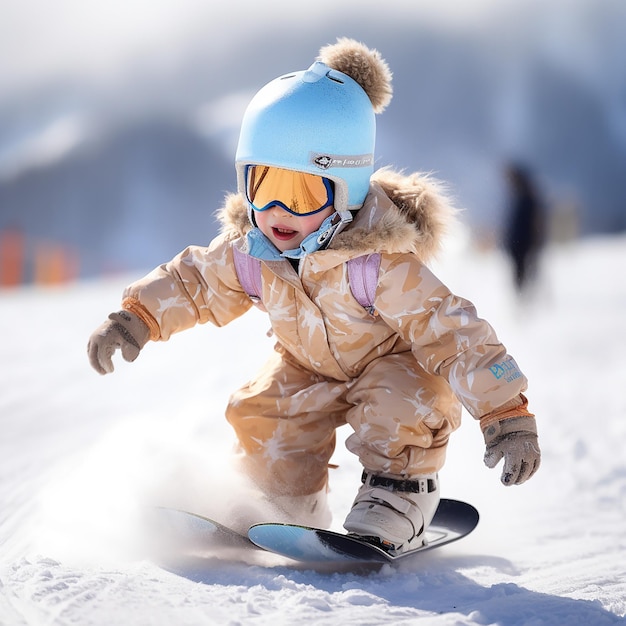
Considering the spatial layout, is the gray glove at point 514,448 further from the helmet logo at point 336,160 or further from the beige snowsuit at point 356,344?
the helmet logo at point 336,160

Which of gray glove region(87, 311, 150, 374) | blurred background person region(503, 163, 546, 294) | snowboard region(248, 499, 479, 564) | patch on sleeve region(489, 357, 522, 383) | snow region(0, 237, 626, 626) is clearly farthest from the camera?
blurred background person region(503, 163, 546, 294)

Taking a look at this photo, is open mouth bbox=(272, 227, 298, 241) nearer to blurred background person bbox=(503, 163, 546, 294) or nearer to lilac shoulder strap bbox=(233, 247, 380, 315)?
lilac shoulder strap bbox=(233, 247, 380, 315)

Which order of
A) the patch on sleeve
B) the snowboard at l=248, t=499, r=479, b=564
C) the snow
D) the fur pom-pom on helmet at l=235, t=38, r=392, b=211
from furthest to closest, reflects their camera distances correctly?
the fur pom-pom on helmet at l=235, t=38, r=392, b=211 → the patch on sleeve → the snowboard at l=248, t=499, r=479, b=564 → the snow

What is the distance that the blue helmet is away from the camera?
1870 millimetres

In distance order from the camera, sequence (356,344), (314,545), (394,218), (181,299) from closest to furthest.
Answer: (314,545) < (394,218) < (356,344) < (181,299)

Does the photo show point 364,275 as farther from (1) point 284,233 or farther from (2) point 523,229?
(2) point 523,229

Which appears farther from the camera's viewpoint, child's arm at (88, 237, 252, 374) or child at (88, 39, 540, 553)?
child's arm at (88, 237, 252, 374)

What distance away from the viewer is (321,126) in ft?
6.15

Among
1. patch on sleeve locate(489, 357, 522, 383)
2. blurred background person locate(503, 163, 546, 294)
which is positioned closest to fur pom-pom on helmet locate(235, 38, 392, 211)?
Result: patch on sleeve locate(489, 357, 522, 383)

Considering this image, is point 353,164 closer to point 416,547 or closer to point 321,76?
point 321,76

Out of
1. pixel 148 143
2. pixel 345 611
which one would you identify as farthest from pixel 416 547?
pixel 148 143

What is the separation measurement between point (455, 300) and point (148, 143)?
1097cm

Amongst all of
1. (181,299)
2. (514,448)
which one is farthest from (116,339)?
(514,448)

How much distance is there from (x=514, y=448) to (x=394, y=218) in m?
0.58
